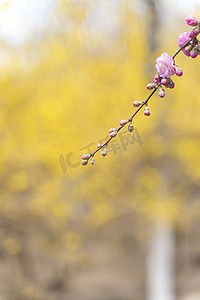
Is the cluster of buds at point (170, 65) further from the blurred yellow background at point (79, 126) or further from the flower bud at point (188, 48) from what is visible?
the blurred yellow background at point (79, 126)

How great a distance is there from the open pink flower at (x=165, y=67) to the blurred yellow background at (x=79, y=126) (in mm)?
3478

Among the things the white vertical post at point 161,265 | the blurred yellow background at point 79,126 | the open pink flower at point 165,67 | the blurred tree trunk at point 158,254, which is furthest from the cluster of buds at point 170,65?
the white vertical post at point 161,265

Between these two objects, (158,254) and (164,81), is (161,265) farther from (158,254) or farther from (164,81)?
(164,81)

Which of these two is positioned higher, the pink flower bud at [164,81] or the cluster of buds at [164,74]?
the cluster of buds at [164,74]

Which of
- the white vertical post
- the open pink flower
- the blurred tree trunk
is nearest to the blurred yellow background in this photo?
the blurred tree trunk

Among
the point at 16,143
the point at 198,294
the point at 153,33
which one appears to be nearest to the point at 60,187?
the point at 16,143

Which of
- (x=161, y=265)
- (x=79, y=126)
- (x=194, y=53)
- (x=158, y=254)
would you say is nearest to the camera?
(x=194, y=53)

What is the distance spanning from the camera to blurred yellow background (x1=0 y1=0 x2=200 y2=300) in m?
4.84

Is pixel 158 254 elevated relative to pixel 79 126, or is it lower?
lower

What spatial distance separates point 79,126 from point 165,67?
432 centimetres

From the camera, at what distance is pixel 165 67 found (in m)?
0.71

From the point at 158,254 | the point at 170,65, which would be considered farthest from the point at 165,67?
the point at 158,254

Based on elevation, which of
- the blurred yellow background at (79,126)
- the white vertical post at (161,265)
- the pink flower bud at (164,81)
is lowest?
the pink flower bud at (164,81)

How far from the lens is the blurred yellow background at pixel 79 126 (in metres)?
4.84
